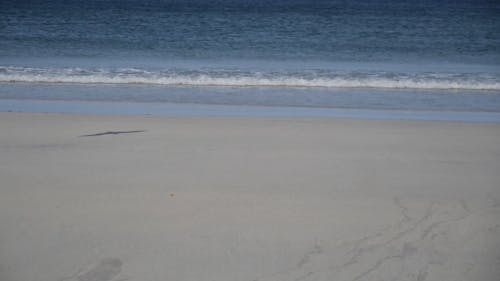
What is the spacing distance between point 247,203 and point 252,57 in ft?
45.3

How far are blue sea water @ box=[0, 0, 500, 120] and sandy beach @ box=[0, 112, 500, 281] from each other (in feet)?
10.1

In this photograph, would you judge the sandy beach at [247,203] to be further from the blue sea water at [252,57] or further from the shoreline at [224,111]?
the blue sea water at [252,57]

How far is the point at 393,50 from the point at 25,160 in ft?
55.1

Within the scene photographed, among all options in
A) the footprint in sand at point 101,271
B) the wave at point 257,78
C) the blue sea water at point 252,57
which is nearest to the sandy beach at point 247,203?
the footprint in sand at point 101,271

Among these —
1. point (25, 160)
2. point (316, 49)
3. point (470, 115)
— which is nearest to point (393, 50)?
point (316, 49)

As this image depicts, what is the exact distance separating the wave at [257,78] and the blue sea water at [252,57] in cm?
2

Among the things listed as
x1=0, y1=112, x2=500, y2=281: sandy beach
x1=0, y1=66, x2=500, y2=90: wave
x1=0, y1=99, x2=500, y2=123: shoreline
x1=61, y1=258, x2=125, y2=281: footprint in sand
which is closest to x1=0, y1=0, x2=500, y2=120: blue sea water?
x1=0, y1=66, x2=500, y2=90: wave

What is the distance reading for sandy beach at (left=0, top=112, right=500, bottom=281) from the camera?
4.08 m

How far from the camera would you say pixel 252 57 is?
61.2 feet

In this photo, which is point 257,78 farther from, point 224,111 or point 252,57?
point 252,57

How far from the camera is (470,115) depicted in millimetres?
9766

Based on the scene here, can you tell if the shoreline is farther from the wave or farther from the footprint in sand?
the footprint in sand

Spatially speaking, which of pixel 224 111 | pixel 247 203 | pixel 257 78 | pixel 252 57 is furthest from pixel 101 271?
pixel 252 57

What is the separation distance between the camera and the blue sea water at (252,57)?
452 inches
